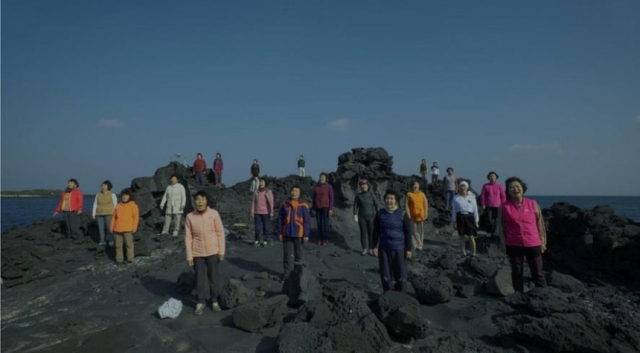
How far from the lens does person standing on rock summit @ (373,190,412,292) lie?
20.8 feet

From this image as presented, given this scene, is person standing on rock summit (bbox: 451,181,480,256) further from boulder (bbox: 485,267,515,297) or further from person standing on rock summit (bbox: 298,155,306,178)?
person standing on rock summit (bbox: 298,155,306,178)

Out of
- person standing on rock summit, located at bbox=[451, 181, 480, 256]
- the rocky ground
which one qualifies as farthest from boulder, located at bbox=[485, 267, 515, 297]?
person standing on rock summit, located at bbox=[451, 181, 480, 256]

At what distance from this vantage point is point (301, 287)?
637 centimetres

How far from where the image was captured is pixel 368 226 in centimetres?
1019

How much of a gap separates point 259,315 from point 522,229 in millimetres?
4628

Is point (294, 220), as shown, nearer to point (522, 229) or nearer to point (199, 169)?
point (522, 229)

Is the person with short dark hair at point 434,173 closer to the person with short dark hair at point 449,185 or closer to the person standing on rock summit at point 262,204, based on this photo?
the person with short dark hair at point 449,185

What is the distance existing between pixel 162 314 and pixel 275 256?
181 inches

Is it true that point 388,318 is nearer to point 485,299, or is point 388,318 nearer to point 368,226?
point 485,299

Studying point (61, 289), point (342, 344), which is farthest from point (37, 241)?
point (342, 344)

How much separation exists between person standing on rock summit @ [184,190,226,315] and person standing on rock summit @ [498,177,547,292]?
5.10 m

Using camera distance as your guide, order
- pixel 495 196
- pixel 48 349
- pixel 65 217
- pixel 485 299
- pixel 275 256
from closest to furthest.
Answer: pixel 48 349, pixel 485 299, pixel 275 256, pixel 495 196, pixel 65 217

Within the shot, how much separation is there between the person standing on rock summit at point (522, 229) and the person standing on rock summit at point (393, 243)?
169cm

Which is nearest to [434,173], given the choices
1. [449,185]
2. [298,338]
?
[449,185]
